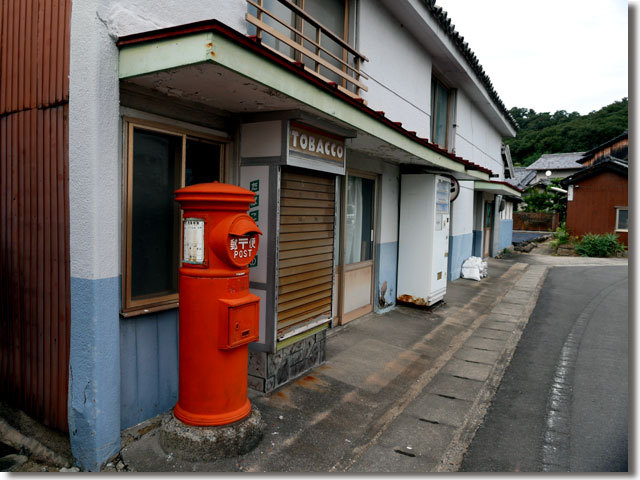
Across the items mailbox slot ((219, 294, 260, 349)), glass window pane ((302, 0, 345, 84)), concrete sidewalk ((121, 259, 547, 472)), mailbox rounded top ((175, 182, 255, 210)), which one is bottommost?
concrete sidewalk ((121, 259, 547, 472))

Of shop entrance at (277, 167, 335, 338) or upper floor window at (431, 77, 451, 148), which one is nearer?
shop entrance at (277, 167, 335, 338)

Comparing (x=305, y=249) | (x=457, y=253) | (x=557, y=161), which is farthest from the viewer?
(x=557, y=161)

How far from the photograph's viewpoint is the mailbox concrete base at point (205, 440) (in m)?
3.35

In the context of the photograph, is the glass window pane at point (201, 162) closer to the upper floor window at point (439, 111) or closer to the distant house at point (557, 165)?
the upper floor window at point (439, 111)

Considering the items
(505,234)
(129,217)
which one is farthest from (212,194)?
(505,234)

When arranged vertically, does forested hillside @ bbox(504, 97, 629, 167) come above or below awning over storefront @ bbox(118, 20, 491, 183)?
above

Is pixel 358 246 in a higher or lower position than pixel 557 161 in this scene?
lower

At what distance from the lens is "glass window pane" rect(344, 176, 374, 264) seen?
721cm

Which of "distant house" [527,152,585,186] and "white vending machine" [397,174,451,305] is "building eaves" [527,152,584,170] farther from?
"white vending machine" [397,174,451,305]

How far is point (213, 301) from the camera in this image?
337 centimetres

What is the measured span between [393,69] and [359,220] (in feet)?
9.37

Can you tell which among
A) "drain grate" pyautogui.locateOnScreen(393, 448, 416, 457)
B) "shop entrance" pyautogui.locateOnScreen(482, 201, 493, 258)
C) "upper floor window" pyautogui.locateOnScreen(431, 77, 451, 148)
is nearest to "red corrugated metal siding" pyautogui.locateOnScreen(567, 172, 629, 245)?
"shop entrance" pyautogui.locateOnScreen(482, 201, 493, 258)

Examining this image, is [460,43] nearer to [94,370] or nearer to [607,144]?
[94,370]

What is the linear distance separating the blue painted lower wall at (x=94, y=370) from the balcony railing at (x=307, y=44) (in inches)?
117
